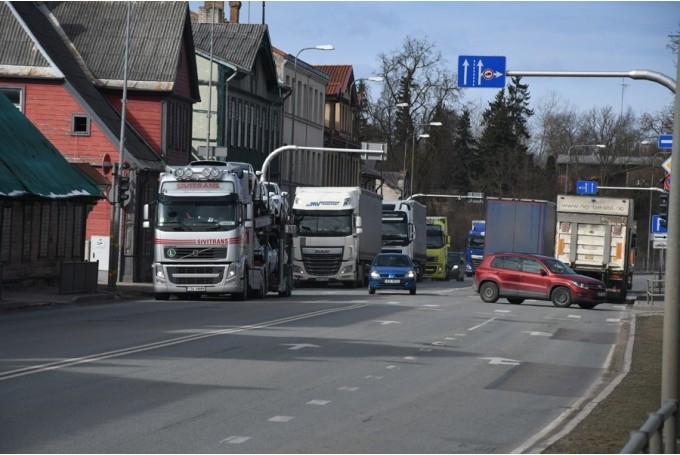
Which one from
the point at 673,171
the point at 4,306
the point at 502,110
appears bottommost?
the point at 4,306

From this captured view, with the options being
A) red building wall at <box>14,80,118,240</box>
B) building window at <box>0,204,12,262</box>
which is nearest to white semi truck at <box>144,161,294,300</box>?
building window at <box>0,204,12,262</box>

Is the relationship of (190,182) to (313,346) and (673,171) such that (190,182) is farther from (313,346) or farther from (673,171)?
(673,171)

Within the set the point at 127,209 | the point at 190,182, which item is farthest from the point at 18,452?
the point at 127,209

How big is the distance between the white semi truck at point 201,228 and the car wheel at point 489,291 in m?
9.42

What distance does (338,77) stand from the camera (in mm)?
100875

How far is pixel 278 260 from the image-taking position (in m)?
42.5

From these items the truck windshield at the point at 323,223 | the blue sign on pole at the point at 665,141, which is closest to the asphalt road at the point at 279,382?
the blue sign on pole at the point at 665,141

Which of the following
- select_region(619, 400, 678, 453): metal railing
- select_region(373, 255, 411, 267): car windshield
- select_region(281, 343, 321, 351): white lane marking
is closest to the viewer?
select_region(619, 400, 678, 453): metal railing

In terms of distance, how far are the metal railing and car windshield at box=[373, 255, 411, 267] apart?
39291 mm

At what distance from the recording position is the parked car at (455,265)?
8356cm

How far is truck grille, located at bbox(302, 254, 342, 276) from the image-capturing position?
5288cm

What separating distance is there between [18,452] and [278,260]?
107 ft

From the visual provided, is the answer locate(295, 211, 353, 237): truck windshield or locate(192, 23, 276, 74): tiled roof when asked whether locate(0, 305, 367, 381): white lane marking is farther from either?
locate(192, 23, 276, 74): tiled roof

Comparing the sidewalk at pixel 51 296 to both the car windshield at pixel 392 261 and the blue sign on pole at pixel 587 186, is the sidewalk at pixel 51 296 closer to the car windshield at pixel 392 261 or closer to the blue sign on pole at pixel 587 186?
the car windshield at pixel 392 261
